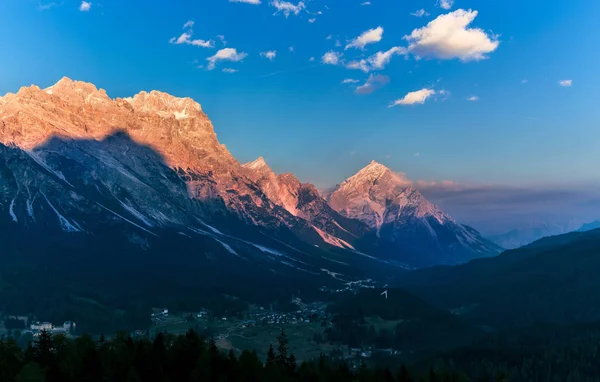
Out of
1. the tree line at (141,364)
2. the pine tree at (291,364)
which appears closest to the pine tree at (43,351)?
the tree line at (141,364)

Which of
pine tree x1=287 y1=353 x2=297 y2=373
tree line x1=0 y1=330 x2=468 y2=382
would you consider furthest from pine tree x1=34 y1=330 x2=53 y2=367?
pine tree x1=287 y1=353 x2=297 y2=373

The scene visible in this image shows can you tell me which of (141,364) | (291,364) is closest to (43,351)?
(141,364)

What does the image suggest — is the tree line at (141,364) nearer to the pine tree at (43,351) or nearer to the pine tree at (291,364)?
the pine tree at (43,351)

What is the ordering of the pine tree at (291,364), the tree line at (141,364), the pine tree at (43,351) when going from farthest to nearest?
the pine tree at (291,364), the pine tree at (43,351), the tree line at (141,364)

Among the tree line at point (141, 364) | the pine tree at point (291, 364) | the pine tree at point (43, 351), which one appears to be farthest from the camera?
the pine tree at point (291, 364)

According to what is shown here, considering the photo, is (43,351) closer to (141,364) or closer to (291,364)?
(141,364)

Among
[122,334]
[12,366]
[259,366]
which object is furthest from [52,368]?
[259,366]

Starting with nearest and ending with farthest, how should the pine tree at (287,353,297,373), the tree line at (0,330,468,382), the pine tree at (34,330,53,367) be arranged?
the tree line at (0,330,468,382) → the pine tree at (34,330,53,367) → the pine tree at (287,353,297,373)

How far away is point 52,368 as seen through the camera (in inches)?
4451

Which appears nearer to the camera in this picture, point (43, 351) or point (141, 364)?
point (141, 364)

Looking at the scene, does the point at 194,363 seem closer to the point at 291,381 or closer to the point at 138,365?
the point at 138,365

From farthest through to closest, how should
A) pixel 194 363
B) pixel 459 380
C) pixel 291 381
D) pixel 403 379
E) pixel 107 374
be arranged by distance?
pixel 459 380 < pixel 403 379 < pixel 194 363 < pixel 291 381 < pixel 107 374

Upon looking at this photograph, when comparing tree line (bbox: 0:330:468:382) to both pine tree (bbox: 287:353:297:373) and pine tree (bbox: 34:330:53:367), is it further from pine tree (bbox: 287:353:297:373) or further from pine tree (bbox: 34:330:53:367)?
pine tree (bbox: 287:353:297:373)

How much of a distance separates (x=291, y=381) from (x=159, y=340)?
3531 centimetres
